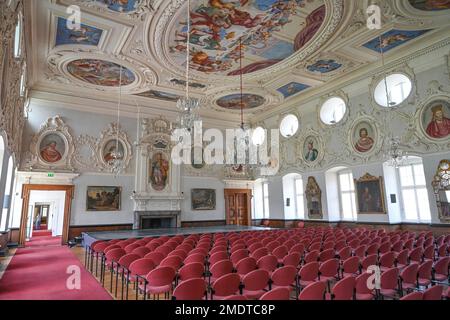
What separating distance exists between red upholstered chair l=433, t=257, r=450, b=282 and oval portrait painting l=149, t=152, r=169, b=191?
1347 centimetres

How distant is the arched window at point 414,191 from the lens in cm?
1131

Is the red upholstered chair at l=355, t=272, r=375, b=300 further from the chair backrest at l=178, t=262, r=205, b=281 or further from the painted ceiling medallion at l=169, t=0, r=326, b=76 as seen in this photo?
the painted ceiling medallion at l=169, t=0, r=326, b=76

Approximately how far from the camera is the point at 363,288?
3.78m

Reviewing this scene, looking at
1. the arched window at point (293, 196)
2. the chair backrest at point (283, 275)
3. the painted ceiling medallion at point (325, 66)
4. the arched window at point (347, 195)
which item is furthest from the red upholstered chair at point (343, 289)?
the arched window at point (293, 196)

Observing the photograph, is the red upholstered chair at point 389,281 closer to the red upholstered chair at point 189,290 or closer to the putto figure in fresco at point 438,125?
the red upholstered chair at point 189,290

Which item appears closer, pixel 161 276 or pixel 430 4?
pixel 161 276

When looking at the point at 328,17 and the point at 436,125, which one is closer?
the point at 328,17

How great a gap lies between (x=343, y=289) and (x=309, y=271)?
106cm

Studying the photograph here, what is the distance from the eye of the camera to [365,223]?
12539 mm

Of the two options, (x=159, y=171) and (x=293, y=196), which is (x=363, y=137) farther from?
(x=159, y=171)

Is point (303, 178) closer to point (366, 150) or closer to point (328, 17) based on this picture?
point (366, 150)

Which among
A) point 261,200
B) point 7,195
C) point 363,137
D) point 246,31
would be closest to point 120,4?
point 246,31

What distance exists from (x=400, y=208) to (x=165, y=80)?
38.8 feet

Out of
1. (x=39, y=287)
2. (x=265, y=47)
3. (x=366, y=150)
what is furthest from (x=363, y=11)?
(x=39, y=287)
